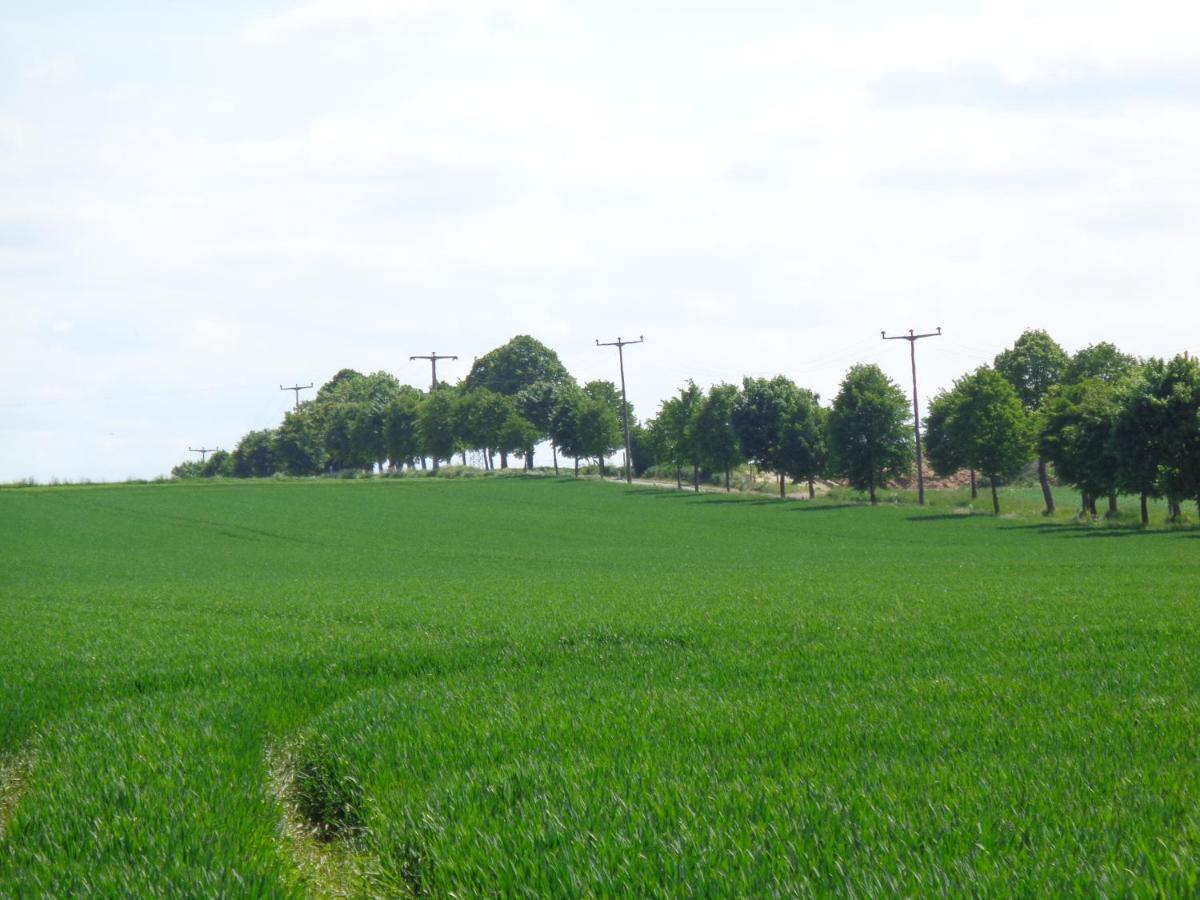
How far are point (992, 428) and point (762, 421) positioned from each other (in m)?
30.3

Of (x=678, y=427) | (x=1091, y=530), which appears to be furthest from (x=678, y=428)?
(x=1091, y=530)

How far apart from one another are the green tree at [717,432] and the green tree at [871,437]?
1633 cm

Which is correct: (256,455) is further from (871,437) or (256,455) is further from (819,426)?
(871,437)

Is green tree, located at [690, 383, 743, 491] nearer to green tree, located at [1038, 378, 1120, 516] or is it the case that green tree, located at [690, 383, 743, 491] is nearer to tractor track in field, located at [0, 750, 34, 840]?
green tree, located at [1038, 378, 1120, 516]

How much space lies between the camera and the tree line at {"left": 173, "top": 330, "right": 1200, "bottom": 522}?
6088 centimetres

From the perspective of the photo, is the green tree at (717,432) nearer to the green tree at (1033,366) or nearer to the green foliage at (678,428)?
the green foliage at (678,428)

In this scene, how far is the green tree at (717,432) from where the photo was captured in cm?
10606

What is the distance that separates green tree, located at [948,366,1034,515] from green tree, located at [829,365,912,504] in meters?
9.43

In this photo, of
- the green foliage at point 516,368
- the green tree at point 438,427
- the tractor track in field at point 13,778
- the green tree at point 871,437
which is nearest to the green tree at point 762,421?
the green tree at point 871,437

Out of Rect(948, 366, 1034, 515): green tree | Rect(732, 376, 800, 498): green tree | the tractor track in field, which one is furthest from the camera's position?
Rect(732, 376, 800, 498): green tree

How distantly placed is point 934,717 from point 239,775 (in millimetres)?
5533

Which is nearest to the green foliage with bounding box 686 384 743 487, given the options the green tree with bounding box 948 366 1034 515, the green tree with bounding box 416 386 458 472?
the green tree with bounding box 948 366 1034 515

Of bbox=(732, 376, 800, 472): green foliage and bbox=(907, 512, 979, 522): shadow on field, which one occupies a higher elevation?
bbox=(732, 376, 800, 472): green foliage

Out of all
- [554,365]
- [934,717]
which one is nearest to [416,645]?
[934,717]
